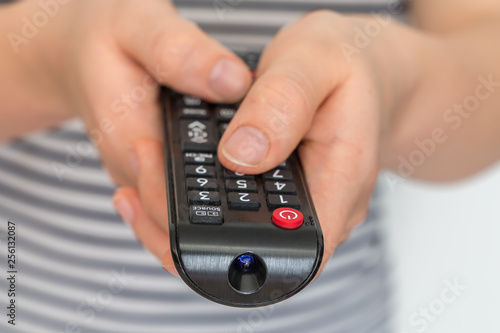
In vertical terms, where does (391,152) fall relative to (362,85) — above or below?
below

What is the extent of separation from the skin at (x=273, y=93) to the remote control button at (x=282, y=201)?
2 cm

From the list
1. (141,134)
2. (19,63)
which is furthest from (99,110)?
(19,63)

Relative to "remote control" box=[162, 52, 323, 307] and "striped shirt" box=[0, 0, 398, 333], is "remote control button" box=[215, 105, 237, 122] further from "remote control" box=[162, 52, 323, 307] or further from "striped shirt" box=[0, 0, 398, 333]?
"striped shirt" box=[0, 0, 398, 333]

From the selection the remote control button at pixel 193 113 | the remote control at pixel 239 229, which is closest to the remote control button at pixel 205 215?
the remote control at pixel 239 229

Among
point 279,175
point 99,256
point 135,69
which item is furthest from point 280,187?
point 99,256

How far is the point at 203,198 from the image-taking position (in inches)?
12.4

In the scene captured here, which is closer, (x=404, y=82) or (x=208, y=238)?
(x=208, y=238)

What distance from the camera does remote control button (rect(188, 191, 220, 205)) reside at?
313 mm

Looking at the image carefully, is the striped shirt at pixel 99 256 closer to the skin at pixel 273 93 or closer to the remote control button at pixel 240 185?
the skin at pixel 273 93

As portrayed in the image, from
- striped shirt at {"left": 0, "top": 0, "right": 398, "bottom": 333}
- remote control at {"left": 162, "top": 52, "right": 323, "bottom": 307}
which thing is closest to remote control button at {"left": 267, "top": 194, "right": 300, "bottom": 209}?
remote control at {"left": 162, "top": 52, "right": 323, "bottom": 307}

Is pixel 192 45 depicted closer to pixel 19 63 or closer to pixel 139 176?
pixel 139 176

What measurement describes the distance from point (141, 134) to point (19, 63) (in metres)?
0.17

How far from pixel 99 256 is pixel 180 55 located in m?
0.23

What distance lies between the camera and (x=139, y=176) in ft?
1.25
